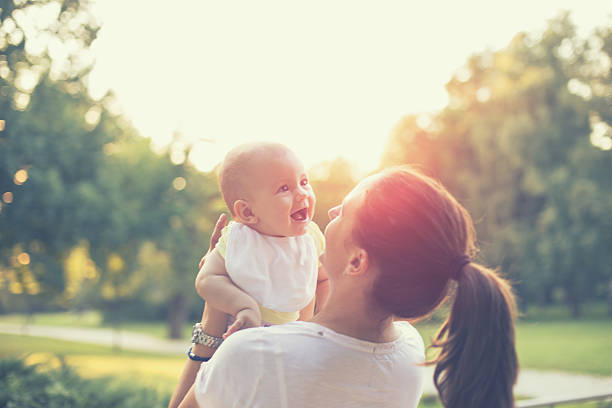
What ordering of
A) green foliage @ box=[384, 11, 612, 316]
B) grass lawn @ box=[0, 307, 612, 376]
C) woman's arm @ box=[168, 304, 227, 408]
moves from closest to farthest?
1. woman's arm @ box=[168, 304, 227, 408]
2. grass lawn @ box=[0, 307, 612, 376]
3. green foliage @ box=[384, 11, 612, 316]

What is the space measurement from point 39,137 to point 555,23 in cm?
2143

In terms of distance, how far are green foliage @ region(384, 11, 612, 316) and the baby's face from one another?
2274 centimetres

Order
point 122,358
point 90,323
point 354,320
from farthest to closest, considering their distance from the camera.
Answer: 1. point 90,323
2. point 122,358
3. point 354,320

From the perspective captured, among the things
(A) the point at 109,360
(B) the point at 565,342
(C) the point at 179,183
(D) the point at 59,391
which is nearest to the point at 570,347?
(B) the point at 565,342

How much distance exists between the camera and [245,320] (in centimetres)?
148

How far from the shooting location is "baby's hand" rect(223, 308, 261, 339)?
1455 mm

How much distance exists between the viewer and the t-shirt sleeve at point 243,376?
51.0 inches

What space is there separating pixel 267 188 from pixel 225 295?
12.5 inches

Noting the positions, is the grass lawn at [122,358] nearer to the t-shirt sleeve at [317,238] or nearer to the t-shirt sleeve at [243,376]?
A: the t-shirt sleeve at [317,238]

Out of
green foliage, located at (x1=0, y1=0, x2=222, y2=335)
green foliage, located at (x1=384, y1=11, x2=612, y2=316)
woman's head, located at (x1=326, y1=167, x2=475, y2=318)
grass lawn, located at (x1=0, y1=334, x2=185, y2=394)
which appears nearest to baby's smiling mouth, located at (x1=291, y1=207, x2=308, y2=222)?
woman's head, located at (x1=326, y1=167, x2=475, y2=318)

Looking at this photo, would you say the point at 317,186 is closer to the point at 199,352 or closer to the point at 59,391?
the point at 59,391

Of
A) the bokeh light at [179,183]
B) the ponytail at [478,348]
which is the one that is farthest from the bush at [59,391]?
the bokeh light at [179,183]

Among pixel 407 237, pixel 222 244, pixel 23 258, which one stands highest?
pixel 407 237

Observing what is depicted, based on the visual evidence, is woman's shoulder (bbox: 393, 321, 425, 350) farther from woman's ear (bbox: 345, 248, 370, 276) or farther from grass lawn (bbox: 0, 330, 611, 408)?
grass lawn (bbox: 0, 330, 611, 408)
